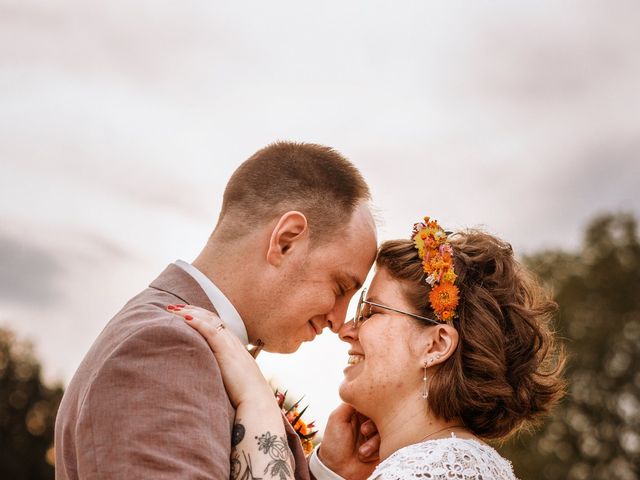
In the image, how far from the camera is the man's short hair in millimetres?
4695

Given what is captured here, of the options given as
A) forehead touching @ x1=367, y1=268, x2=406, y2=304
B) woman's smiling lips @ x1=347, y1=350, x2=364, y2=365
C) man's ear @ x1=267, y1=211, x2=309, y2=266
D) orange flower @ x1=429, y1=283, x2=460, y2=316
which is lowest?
woman's smiling lips @ x1=347, y1=350, x2=364, y2=365

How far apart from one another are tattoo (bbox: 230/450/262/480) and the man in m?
0.14

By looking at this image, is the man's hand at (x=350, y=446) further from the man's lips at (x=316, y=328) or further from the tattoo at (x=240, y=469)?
the tattoo at (x=240, y=469)

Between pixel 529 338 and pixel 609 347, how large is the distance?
92.2ft

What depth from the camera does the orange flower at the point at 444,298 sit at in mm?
5461

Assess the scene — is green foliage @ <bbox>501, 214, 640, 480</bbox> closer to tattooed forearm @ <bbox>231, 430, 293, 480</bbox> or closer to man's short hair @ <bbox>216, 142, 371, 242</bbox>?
man's short hair @ <bbox>216, 142, 371, 242</bbox>

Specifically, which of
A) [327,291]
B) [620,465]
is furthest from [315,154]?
[620,465]

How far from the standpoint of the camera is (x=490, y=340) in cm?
546

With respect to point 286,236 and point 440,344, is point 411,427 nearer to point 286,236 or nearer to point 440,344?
point 440,344


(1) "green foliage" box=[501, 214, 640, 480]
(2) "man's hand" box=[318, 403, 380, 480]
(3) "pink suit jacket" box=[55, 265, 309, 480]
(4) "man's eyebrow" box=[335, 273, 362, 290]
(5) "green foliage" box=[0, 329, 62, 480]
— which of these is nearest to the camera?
(3) "pink suit jacket" box=[55, 265, 309, 480]

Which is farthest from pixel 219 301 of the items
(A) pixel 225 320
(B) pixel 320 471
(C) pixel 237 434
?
(B) pixel 320 471

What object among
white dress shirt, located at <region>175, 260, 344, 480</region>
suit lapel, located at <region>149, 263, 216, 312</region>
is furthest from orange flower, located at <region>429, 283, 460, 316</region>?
suit lapel, located at <region>149, 263, 216, 312</region>

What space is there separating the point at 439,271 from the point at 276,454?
7.37 feet

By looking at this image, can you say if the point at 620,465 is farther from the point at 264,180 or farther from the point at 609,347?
the point at 264,180
